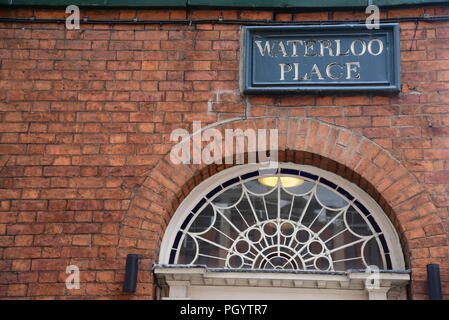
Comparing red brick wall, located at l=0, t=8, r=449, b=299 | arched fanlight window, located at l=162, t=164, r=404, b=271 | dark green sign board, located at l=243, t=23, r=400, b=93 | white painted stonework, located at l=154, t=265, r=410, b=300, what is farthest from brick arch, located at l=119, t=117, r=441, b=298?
dark green sign board, located at l=243, t=23, r=400, b=93

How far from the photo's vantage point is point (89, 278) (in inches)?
218

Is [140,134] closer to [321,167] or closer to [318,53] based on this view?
[321,167]

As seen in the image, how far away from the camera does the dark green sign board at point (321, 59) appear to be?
6020 mm

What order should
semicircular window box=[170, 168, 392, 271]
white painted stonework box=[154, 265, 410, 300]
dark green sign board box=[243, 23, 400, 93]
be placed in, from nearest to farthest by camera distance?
white painted stonework box=[154, 265, 410, 300] → semicircular window box=[170, 168, 392, 271] → dark green sign board box=[243, 23, 400, 93]

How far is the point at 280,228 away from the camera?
5.88m

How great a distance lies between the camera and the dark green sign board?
602cm

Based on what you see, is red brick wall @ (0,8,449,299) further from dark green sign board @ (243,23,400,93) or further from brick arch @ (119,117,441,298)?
dark green sign board @ (243,23,400,93)

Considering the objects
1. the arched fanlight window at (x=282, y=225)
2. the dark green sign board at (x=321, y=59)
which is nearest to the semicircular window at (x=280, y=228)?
the arched fanlight window at (x=282, y=225)

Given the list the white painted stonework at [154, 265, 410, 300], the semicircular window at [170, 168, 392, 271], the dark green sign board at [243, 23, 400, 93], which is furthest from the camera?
Answer: the dark green sign board at [243, 23, 400, 93]

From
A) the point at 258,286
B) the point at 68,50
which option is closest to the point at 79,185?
the point at 68,50

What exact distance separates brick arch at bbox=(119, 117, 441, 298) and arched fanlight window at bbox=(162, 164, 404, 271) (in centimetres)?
12

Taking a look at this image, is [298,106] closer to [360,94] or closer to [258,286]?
[360,94]

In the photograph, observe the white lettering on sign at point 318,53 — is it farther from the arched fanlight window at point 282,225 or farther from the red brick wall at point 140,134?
the arched fanlight window at point 282,225
